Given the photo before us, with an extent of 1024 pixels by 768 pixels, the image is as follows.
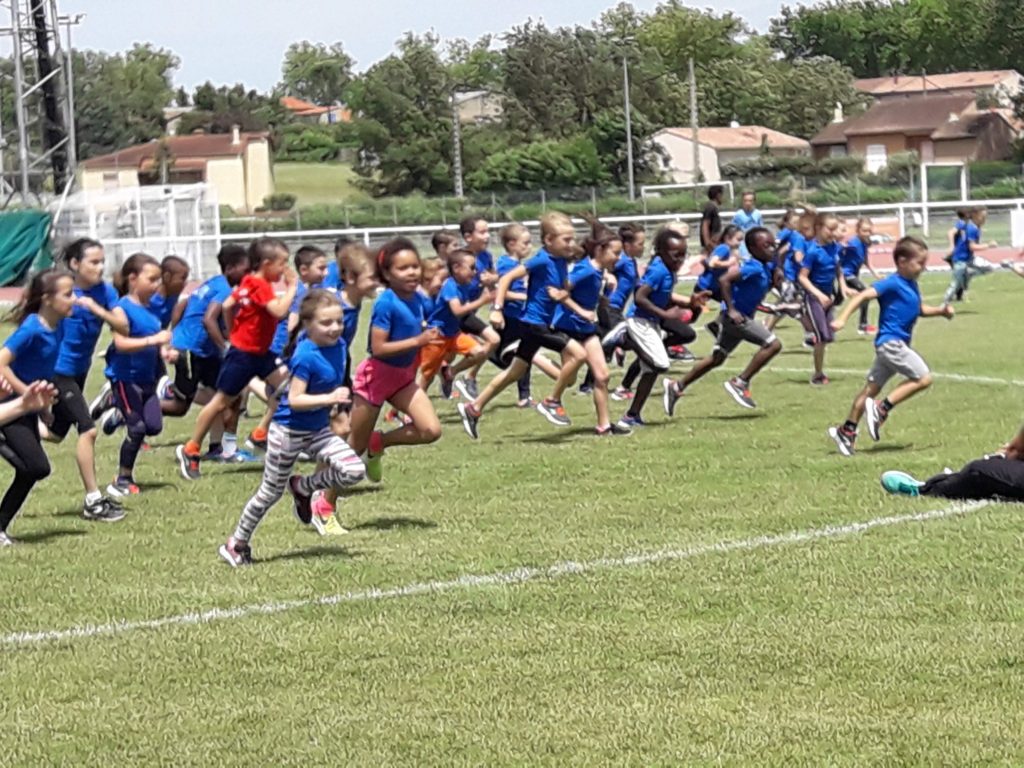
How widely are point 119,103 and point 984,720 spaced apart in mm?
117723

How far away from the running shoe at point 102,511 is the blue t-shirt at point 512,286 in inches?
176

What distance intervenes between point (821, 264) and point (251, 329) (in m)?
8.59

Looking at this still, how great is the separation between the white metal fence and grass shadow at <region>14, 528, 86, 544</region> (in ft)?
80.1

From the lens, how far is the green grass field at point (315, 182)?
103206 millimetres

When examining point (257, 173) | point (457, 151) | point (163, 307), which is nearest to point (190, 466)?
point (163, 307)

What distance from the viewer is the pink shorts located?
10930 mm

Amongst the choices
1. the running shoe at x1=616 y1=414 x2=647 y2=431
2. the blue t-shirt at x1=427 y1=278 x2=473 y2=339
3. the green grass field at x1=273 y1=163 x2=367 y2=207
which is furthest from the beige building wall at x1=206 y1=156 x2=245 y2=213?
the running shoe at x1=616 y1=414 x2=647 y2=431

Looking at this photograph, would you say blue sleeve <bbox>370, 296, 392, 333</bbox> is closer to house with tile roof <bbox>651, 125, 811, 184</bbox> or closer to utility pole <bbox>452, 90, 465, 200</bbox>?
utility pole <bbox>452, 90, 465, 200</bbox>

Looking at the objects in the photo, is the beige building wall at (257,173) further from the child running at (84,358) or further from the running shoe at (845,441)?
the child running at (84,358)

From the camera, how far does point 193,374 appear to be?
14438 mm

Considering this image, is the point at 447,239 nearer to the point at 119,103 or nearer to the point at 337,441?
the point at 337,441

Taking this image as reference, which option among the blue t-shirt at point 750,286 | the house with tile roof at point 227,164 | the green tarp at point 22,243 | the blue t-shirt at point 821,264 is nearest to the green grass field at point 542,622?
the blue t-shirt at point 750,286

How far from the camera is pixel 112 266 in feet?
125

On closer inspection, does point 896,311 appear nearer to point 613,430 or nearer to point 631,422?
point 613,430
